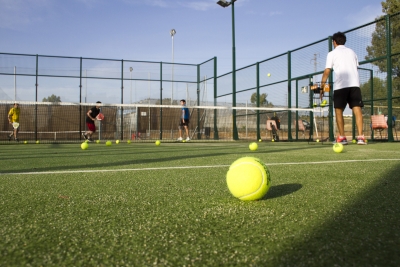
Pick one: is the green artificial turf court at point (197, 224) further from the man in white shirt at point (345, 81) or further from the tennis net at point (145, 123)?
the tennis net at point (145, 123)

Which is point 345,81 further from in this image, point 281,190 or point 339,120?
point 281,190

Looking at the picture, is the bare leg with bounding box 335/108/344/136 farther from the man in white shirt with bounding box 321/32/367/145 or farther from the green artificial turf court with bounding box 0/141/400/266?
the green artificial turf court with bounding box 0/141/400/266

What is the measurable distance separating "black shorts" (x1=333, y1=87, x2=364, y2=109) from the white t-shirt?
0.30ft

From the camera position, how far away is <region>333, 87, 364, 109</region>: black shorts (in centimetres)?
705

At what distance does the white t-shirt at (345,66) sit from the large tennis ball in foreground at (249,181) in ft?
18.4

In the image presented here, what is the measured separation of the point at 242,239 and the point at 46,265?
0.72 m

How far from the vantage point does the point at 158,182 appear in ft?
9.39

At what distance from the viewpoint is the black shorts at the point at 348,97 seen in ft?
23.1

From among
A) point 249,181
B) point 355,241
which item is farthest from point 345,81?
point 355,241

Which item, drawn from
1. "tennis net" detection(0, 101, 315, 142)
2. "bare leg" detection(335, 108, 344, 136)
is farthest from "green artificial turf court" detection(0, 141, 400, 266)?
"tennis net" detection(0, 101, 315, 142)

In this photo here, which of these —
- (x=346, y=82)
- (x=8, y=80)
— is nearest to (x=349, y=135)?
(x=346, y=82)

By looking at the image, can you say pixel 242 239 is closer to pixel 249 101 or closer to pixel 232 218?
pixel 232 218

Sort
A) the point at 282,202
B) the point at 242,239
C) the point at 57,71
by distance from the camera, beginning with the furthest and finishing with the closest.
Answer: the point at 57,71
the point at 282,202
the point at 242,239

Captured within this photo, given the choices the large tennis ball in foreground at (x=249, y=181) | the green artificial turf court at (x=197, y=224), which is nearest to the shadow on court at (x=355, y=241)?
the green artificial turf court at (x=197, y=224)
